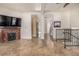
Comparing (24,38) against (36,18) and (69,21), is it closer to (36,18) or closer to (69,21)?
(36,18)

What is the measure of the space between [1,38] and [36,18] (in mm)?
3895

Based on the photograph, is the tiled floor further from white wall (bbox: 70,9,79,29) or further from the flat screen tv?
white wall (bbox: 70,9,79,29)

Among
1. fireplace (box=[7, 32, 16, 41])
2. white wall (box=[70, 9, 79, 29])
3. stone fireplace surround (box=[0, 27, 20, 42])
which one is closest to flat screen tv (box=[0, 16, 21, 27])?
stone fireplace surround (box=[0, 27, 20, 42])

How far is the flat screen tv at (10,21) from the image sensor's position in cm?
779

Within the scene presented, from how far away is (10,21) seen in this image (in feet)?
27.4

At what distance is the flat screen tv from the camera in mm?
7787

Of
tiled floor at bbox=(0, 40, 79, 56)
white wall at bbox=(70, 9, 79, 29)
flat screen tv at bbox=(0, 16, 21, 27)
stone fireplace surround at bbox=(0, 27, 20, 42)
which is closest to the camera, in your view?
tiled floor at bbox=(0, 40, 79, 56)

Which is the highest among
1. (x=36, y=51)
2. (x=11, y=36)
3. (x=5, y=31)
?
(x=5, y=31)

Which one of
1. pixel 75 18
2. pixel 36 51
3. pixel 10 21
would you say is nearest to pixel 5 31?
pixel 10 21

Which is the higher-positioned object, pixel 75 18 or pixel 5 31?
pixel 75 18

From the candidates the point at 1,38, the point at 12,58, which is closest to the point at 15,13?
the point at 1,38

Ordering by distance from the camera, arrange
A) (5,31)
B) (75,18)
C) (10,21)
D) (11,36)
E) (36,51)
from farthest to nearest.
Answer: (75,18)
(10,21)
(11,36)
(5,31)
(36,51)

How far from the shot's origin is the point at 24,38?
930 cm

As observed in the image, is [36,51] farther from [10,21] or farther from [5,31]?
[10,21]
